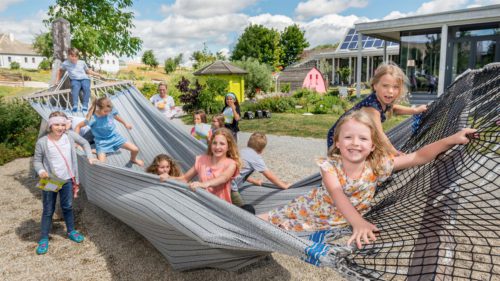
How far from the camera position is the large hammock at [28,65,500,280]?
5.03 feet

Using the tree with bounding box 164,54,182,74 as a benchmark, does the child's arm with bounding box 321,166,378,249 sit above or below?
below

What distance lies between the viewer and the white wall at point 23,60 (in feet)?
184

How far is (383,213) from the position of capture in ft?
6.03

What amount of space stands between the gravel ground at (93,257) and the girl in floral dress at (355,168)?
0.86 m

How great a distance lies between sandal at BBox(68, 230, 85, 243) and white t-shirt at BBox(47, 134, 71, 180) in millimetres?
509

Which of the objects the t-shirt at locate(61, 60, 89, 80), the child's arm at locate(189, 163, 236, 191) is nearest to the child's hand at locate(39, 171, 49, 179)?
the child's arm at locate(189, 163, 236, 191)

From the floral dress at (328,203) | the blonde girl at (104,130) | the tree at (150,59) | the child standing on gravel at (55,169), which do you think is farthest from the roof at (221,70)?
the tree at (150,59)

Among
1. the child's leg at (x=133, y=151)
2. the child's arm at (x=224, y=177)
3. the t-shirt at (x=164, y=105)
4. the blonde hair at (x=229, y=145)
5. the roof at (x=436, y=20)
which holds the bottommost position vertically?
the child's leg at (x=133, y=151)

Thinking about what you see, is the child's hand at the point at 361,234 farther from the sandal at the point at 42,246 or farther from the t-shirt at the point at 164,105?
the t-shirt at the point at 164,105

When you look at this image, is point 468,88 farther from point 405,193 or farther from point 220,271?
point 220,271

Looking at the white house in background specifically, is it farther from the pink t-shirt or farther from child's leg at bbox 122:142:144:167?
the pink t-shirt

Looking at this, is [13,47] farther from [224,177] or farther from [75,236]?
[224,177]

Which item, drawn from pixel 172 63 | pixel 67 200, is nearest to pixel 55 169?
pixel 67 200

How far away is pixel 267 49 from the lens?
1449 inches
